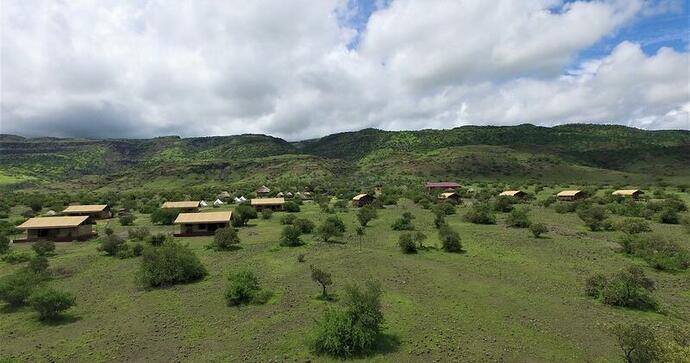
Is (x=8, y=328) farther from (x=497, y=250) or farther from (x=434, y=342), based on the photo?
(x=497, y=250)

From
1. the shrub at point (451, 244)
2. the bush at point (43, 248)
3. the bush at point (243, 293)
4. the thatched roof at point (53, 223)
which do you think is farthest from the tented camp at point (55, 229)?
the shrub at point (451, 244)

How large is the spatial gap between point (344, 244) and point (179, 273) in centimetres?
1891

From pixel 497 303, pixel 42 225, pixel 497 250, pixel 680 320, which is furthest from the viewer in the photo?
pixel 42 225

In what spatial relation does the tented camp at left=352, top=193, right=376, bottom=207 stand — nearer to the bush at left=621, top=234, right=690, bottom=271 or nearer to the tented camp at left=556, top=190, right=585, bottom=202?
the tented camp at left=556, top=190, right=585, bottom=202

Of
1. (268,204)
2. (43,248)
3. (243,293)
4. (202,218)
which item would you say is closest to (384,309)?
(243,293)

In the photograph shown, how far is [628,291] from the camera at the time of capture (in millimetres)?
27703

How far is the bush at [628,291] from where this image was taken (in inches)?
1088

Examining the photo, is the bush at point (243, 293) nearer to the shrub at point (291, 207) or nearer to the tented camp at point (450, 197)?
the shrub at point (291, 207)

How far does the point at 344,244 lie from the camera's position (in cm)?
4772

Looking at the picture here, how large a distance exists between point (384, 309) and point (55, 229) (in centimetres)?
4948

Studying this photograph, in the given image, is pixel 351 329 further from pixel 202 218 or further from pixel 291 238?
pixel 202 218

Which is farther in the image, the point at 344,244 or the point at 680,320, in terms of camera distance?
the point at 344,244

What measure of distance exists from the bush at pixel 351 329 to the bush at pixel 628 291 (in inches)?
641

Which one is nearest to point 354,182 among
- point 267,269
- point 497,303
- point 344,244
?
point 344,244
